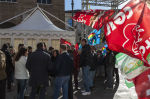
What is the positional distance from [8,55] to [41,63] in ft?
9.15

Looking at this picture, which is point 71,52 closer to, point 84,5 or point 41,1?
point 84,5

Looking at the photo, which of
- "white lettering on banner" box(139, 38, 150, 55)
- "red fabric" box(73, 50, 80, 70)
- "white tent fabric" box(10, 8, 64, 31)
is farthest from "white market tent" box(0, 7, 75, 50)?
"white lettering on banner" box(139, 38, 150, 55)

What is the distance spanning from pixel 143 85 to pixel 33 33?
1080 cm

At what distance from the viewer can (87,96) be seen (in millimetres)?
7742

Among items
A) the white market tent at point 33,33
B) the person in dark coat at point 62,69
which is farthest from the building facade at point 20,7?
the person in dark coat at point 62,69

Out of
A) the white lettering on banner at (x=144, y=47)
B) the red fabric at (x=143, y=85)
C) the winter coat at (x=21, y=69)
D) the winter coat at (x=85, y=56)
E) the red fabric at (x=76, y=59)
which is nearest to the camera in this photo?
the white lettering on banner at (x=144, y=47)

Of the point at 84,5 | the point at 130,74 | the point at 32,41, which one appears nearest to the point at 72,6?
the point at 84,5

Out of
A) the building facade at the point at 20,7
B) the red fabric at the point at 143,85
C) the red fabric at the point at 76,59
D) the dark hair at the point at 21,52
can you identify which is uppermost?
the building facade at the point at 20,7

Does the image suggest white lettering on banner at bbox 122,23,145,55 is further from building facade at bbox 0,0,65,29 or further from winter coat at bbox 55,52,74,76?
building facade at bbox 0,0,65,29

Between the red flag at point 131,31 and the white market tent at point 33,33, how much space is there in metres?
10.7

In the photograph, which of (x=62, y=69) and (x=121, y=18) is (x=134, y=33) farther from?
(x=62, y=69)

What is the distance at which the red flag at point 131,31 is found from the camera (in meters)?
2.14

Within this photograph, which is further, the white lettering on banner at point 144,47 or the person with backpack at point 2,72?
the person with backpack at point 2,72

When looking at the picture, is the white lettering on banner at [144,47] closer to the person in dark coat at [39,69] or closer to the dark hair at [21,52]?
the person in dark coat at [39,69]
